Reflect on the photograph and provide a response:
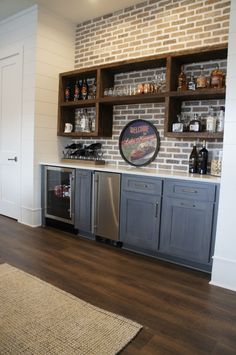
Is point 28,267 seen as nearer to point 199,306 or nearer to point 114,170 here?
point 114,170

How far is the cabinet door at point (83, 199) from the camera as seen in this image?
11.6 ft

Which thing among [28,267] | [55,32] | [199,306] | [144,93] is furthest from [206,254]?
[55,32]

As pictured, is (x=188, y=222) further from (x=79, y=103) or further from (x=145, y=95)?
(x=79, y=103)

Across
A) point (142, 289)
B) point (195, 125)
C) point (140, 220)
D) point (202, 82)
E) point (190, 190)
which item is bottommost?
point (142, 289)

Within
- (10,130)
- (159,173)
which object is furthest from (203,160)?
(10,130)

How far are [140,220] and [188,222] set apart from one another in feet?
1.80

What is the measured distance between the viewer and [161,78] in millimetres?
3422

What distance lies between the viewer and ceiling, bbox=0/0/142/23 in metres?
3.64

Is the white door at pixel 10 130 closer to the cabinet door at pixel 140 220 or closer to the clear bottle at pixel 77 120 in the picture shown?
the clear bottle at pixel 77 120

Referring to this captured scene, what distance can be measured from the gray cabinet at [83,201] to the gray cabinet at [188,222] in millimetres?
1021

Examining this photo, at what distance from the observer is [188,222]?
9.04ft

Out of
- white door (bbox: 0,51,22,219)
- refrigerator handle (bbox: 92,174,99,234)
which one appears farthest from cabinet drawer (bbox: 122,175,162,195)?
white door (bbox: 0,51,22,219)

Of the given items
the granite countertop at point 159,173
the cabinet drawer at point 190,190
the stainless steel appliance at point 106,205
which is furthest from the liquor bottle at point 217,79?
the stainless steel appliance at point 106,205

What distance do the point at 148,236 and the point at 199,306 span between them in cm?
98
